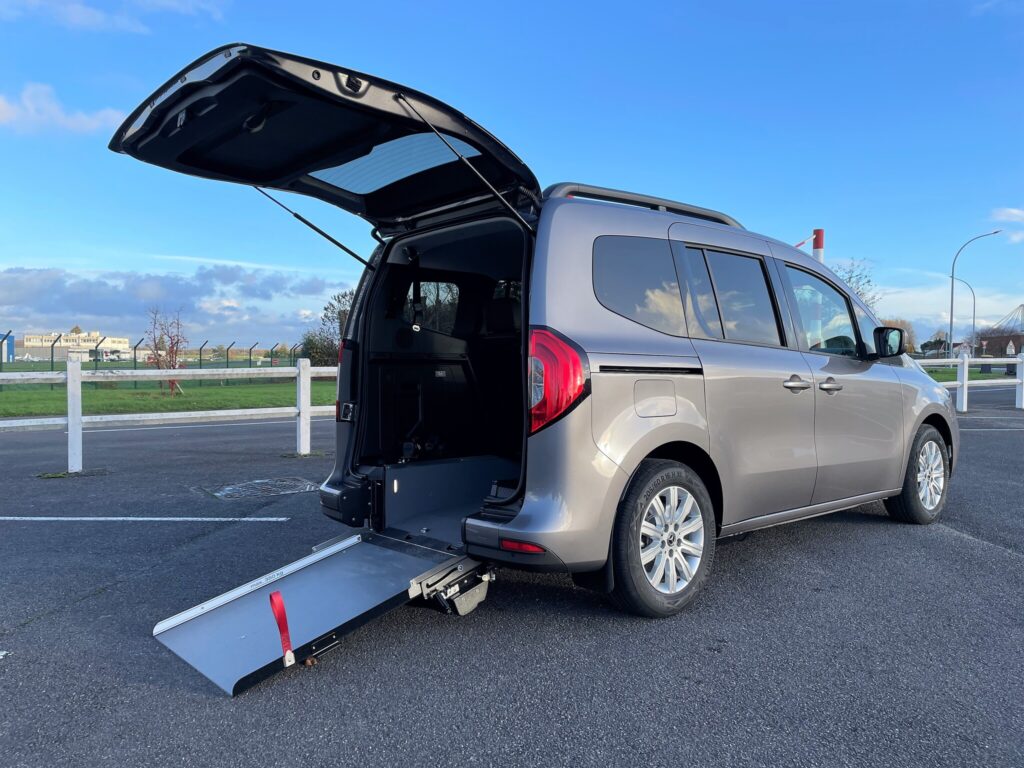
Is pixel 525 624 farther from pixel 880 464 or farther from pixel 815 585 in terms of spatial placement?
pixel 880 464

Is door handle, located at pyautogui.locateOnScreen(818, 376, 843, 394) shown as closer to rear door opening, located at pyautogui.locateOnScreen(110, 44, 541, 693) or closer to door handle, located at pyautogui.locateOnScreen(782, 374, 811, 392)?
door handle, located at pyautogui.locateOnScreen(782, 374, 811, 392)

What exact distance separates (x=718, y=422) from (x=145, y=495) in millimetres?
5568

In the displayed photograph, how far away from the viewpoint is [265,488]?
24.5 feet

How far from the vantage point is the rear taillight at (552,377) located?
3.42 metres

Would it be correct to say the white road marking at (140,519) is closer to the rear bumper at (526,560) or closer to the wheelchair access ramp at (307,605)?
the wheelchair access ramp at (307,605)

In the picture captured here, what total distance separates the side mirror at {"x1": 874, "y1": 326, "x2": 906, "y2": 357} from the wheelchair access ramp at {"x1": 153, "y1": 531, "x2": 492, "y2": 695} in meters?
3.46

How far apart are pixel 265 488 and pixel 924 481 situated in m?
5.92

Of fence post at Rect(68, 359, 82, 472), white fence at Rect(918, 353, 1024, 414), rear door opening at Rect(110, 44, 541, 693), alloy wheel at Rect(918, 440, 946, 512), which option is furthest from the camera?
white fence at Rect(918, 353, 1024, 414)

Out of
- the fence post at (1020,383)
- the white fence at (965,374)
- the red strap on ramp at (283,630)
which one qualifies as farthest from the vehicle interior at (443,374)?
the fence post at (1020,383)

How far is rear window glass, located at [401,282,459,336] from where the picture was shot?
4.88 meters

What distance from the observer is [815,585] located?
4.40m

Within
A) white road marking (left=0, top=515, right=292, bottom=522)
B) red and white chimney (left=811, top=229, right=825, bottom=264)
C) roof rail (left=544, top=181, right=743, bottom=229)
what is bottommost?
white road marking (left=0, top=515, right=292, bottom=522)

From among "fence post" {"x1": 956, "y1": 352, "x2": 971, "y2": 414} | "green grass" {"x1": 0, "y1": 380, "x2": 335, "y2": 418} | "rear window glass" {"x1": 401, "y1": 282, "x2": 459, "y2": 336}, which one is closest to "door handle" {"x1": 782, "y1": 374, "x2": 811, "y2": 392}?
"rear window glass" {"x1": 401, "y1": 282, "x2": 459, "y2": 336}

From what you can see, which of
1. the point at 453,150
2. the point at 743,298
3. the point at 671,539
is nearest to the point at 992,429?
the point at 743,298
